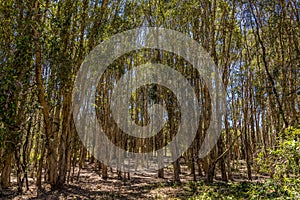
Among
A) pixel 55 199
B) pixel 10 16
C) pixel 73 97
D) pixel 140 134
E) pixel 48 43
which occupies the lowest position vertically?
pixel 55 199

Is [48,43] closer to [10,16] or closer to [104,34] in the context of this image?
[10,16]

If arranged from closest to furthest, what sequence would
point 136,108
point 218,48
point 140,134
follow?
point 218,48
point 136,108
point 140,134

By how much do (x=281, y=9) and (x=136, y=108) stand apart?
10.3m

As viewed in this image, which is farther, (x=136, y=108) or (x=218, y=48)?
(x=136, y=108)

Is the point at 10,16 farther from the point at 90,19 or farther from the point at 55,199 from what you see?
the point at 55,199

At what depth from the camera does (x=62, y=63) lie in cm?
707

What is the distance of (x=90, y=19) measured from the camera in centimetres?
951

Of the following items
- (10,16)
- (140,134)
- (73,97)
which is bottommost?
(140,134)

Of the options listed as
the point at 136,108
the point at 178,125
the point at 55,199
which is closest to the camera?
the point at 55,199

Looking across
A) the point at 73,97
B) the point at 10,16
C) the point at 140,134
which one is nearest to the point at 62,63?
the point at 10,16

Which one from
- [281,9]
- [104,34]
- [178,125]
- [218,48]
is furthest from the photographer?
[178,125]

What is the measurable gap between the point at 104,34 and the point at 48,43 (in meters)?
3.70

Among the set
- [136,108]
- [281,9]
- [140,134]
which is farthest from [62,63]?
[140,134]

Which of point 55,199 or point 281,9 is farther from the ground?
point 281,9
